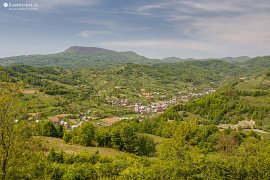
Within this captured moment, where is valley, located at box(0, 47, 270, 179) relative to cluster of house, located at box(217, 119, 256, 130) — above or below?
above

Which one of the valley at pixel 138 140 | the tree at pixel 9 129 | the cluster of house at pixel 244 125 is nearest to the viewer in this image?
the tree at pixel 9 129

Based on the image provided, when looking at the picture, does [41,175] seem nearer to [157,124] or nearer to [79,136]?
[79,136]

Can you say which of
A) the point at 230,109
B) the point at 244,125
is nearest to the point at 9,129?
the point at 244,125

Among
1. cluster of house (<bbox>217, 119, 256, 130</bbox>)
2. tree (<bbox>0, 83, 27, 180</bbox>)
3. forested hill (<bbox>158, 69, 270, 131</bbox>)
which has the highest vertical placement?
tree (<bbox>0, 83, 27, 180</bbox>)

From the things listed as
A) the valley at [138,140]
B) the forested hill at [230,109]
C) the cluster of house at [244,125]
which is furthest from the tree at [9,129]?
the cluster of house at [244,125]

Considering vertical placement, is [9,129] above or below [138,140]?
above

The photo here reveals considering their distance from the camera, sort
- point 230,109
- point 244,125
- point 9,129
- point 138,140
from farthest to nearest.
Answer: point 230,109, point 244,125, point 138,140, point 9,129

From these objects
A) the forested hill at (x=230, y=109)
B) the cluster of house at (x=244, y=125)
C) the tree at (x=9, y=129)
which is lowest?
the cluster of house at (x=244, y=125)

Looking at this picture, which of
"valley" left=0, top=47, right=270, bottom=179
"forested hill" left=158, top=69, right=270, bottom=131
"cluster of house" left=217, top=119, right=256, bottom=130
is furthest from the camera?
"forested hill" left=158, top=69, right=270, bottom=131

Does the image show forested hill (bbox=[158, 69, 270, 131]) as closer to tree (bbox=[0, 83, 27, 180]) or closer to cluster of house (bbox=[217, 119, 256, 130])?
cluster of house (bbox=[217, 119, 256, 130])

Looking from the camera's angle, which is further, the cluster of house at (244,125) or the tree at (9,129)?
the cluster of house at (244,125)

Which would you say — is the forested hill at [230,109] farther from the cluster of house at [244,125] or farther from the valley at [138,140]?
the cluster of house at [244,125]

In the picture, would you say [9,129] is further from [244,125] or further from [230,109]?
[230,109]

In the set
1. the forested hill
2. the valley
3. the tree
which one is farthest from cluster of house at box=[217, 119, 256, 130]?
the tree
